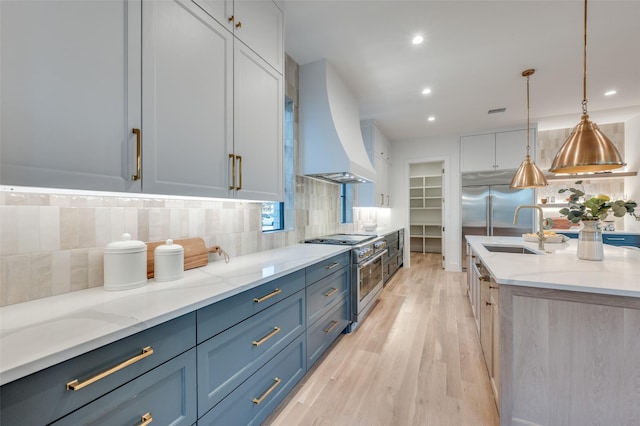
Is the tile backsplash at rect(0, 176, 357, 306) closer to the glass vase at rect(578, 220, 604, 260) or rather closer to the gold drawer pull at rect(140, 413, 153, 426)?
the gold drawer pull at rect(140, 413, 153, 426)

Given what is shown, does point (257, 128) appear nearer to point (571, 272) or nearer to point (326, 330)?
point (326, 330)

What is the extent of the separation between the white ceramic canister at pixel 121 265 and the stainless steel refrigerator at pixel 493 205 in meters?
5.53

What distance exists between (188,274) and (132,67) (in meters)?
1.03

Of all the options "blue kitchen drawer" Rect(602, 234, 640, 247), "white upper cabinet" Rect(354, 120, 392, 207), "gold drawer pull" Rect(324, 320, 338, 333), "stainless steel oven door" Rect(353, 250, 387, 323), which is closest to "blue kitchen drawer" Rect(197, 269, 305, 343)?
"gold drawer pull" Rect(324, 320, 338, 333)

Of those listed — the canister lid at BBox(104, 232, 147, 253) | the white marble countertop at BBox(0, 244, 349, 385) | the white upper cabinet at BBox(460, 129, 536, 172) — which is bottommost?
the white marble countertop at BBox(0, 244, 349, 385)

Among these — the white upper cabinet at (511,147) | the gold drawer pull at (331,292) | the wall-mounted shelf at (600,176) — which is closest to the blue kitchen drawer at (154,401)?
the gold drawer pull at (331,292)

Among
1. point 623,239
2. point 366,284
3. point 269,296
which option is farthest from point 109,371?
point 623,239

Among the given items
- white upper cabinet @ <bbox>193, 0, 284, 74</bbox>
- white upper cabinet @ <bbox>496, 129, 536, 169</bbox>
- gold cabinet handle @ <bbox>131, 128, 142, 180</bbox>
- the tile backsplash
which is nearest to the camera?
the tile backsplash

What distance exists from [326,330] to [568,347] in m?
1.53

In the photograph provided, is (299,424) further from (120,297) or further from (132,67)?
(132,67)

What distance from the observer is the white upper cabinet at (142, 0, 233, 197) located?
3.80 feet

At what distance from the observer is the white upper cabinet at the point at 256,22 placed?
151 centimetres

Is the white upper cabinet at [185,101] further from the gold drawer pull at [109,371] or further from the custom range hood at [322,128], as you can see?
the custom range hood at [322,128]

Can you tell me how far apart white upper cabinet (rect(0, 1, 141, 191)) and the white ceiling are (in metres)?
1.54
